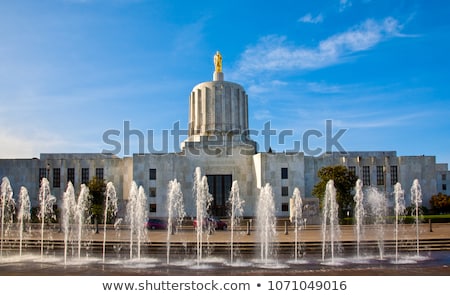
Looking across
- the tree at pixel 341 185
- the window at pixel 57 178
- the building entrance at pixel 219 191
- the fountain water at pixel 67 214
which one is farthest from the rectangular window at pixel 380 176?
the window at pixel 57 178

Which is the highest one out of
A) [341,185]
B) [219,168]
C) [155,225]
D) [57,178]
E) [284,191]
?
[219,168]

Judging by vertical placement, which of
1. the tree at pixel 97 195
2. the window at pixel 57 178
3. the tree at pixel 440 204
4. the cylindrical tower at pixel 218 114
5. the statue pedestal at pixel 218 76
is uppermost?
the statue pedestal at pixel 218 76

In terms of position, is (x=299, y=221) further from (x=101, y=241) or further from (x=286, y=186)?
(x=101, y=241)

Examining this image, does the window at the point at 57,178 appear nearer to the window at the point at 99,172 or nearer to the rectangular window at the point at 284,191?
the window at the point at 99,172

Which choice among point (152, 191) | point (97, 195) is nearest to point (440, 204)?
point (152, 191)

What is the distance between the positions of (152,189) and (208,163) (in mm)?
5540

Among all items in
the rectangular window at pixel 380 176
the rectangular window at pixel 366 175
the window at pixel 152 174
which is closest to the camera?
the window at pixel 152 174

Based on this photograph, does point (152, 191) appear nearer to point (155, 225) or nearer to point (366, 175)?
point (155, 225)

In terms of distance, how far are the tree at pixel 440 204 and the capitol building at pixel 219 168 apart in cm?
96

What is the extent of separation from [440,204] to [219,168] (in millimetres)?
19676

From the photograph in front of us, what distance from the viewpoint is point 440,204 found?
42.4 metres

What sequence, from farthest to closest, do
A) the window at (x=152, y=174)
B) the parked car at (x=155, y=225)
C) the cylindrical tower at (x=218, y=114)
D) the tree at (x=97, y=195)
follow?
the cylindrical tower at (x=218, y=114) < the window at (x=152, y=174) < the tree at (x=97, y=195) < the parked car at (x=155, y=225)

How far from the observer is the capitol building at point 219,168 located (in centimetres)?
4275
